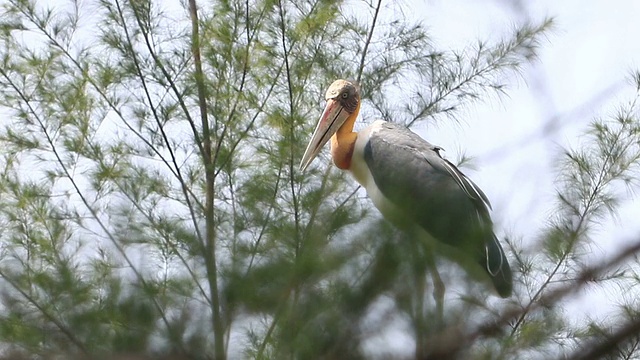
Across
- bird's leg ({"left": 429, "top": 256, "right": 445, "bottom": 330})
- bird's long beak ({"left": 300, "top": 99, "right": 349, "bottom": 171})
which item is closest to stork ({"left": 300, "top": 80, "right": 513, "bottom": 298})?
bird's long beak ({"left": 300, "top": 99, "right": 349, "bottom": 171})

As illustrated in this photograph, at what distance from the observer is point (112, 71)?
10.8 ft

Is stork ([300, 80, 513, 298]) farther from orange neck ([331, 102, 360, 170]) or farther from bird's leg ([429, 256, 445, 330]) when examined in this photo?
bird's leg ([429, 256, 445, 330])

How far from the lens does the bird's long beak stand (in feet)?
10.4

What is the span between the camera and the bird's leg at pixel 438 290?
41.3 inches

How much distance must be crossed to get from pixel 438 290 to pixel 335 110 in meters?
2.19

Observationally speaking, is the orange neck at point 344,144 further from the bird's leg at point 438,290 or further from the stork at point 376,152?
the bird's leg at point 438,290

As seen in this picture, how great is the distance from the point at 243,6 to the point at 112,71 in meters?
0.40

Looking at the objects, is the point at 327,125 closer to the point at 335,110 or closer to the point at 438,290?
the point at 335,110

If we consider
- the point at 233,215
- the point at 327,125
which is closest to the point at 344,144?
the point at 327,125

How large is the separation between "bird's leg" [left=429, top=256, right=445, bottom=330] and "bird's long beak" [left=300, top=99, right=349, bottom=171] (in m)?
2.02

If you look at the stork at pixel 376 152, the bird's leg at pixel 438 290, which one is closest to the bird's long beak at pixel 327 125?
the stork at pixel 376 152

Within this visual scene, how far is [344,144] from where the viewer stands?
11.0 feet

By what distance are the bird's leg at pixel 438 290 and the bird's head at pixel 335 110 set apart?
6.78 ft

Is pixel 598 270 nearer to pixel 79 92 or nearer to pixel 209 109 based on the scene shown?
pixel 209 109
